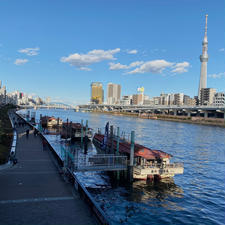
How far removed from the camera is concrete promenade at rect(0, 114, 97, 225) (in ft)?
39.0

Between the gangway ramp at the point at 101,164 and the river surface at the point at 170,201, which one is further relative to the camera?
the gangway ramp at the point at 101,164

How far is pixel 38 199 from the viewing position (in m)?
14.2

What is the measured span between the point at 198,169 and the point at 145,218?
60.0ft

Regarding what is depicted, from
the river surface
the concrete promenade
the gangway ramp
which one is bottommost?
the river surface

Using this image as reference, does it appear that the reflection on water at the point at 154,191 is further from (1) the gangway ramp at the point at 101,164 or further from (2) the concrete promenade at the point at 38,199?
(2) the concrete promenade at the point at 38,199

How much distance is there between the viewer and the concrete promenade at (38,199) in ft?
39.0

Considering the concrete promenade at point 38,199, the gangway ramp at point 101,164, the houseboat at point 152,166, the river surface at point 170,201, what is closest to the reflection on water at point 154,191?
the river surface at point 170,201

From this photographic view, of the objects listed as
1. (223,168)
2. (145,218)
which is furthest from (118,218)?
(223,168)

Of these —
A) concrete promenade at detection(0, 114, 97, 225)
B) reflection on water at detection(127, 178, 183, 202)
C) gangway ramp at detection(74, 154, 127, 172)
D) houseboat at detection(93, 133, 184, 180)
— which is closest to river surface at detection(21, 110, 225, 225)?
reflection on water at detection(127, 178, 183, 202)

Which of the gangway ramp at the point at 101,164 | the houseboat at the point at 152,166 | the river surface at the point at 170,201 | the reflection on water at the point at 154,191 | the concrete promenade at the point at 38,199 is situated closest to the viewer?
the concrete promenade at the point at 38,199

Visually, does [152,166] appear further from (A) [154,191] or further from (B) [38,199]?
(B) [38,199]

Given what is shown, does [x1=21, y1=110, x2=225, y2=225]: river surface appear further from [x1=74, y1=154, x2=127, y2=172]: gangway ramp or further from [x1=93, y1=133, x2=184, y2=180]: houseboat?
[x1=74, y1=154, x2=127, y2=172]: gangway ramp

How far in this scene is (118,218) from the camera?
53.2 feet

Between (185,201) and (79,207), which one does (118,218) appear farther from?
(185,201)
